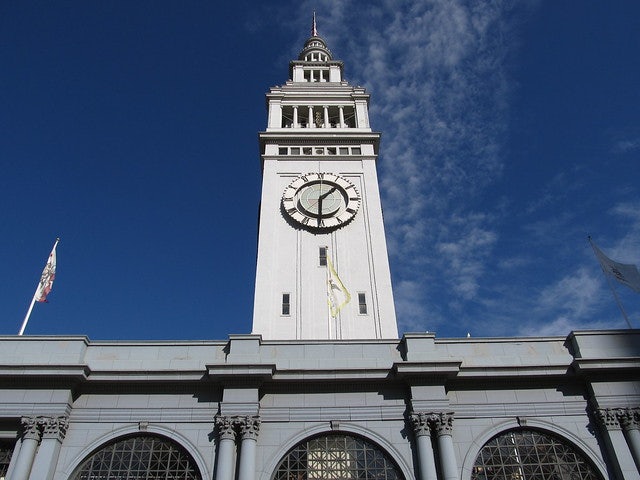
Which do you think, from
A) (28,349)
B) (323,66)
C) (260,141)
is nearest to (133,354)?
(28,349)

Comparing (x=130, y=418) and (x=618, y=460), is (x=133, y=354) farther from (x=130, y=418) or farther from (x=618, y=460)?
(x=618, y=460)

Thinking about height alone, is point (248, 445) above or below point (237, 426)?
below

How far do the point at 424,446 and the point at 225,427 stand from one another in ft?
25.4

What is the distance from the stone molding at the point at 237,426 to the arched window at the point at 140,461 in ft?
5.47

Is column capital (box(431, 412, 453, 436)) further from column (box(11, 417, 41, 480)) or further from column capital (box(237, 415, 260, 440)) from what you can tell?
column (box(11, 417, 41, 480))

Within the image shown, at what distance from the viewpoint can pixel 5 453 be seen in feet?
71.6

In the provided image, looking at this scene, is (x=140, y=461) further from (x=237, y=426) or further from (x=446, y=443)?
(x=446, y=443)

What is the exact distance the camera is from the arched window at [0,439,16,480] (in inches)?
846

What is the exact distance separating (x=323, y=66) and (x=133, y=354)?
38156mm

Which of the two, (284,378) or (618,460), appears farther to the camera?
(284,378)

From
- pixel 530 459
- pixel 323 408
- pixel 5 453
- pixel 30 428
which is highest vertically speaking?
pixel 323 408

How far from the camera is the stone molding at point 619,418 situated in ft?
71.0

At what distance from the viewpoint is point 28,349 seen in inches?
950

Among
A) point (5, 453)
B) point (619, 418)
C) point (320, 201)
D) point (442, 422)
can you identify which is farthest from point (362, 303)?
point (5, 453)
